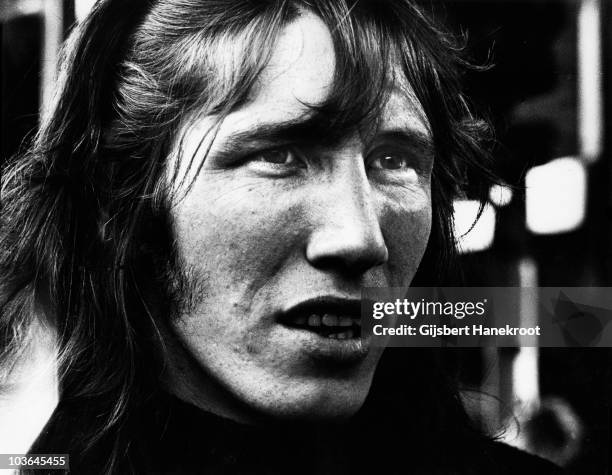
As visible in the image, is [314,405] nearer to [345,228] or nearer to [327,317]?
[327,317]

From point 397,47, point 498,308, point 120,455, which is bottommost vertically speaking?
point 120,455

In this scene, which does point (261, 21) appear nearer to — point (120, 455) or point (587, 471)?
point (120, 455)

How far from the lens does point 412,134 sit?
179 centimetres

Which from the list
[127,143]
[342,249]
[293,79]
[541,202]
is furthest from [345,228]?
[541,202]

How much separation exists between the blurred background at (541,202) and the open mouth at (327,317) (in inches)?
17.5

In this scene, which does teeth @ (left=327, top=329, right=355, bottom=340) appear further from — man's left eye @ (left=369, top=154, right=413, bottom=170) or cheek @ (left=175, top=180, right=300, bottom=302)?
man's left eye @ (left=369, top=154, right=413, bottom=170)

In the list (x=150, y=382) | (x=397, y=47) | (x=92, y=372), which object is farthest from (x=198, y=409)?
(x=397, y=47)

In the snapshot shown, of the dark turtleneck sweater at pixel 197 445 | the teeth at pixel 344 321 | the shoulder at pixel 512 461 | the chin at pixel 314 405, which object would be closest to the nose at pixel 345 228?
the teeth at pixel 344 321

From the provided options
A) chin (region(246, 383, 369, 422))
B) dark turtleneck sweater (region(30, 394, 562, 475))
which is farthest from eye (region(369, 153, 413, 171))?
dark turtleneck sweater (region(30, 394, 562, 475))

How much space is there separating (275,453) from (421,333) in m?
0.51

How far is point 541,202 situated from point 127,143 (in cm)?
115

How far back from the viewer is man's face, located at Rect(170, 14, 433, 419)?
1.65 metres

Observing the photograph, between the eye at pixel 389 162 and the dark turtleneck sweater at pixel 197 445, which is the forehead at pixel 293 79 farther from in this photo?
the dark turtleneck sweater at pixel 197 445

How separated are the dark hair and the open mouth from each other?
34cm
